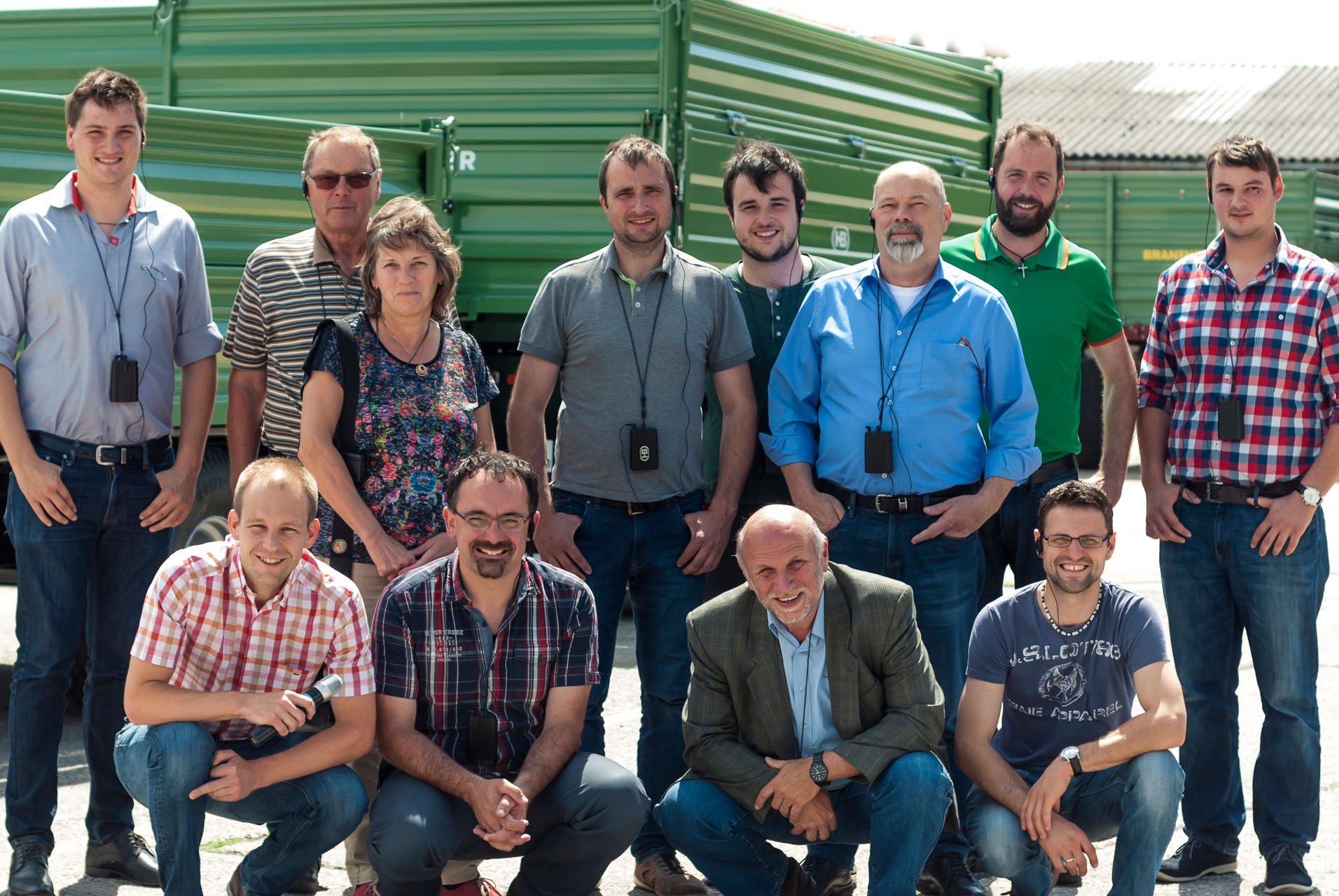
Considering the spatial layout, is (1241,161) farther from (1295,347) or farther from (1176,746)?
(1176,746)

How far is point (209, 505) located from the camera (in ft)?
19.8

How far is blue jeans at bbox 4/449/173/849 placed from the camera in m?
4.02

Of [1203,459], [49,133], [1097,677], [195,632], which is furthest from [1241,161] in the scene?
[49,133]

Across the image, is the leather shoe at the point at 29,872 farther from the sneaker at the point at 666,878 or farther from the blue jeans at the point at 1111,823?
the blue jeans at the point at 1111,823

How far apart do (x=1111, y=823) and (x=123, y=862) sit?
2559 millimetres

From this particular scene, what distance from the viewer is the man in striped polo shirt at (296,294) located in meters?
4.27

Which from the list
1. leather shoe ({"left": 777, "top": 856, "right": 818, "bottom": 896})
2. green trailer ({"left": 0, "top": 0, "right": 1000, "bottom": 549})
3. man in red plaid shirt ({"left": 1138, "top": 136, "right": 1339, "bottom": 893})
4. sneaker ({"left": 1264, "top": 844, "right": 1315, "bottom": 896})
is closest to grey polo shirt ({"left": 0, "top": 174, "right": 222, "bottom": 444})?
green trailer ({"left": 0, "top": 0, "right": 1000, "bottom": 549})

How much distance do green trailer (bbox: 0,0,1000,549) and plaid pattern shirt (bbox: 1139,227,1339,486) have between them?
2.97m

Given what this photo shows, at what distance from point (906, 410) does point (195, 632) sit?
6.40 ft

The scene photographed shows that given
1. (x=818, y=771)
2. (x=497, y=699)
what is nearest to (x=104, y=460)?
(x=497, y=699)

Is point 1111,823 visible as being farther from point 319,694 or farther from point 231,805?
point 231,805

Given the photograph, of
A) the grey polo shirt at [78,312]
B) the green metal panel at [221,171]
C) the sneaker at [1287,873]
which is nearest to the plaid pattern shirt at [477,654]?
the grey polo shirt at [78,312]

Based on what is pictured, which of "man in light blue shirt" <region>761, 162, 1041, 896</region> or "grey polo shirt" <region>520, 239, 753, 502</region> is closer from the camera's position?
"man in light blue shirt" <region>761, 162, 1041, 896</region>

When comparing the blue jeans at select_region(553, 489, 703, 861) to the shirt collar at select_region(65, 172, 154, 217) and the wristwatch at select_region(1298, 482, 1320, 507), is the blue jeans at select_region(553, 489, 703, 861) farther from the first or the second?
the wristwatch at select_region(1298, 482, 1320, 507)
